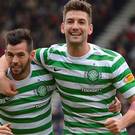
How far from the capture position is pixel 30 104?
6.20m

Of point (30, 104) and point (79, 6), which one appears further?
point (30, 104)

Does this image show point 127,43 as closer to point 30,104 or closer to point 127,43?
point 127,43

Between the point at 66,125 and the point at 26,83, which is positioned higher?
the point at 26,83

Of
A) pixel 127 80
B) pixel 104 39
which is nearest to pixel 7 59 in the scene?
pixel 127 80

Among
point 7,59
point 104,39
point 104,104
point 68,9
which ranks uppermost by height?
point 68,9

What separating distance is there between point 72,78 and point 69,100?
0.20 m

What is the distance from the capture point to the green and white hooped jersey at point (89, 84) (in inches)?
234

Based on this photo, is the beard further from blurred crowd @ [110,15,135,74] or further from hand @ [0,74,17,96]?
blurred crowd @ [110,15,135,74]

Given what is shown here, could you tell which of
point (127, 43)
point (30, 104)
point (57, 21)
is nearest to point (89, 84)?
point (30, 104)

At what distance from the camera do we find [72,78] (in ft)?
19.8

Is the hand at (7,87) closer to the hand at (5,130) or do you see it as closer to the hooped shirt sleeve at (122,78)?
the hand at (5,130)

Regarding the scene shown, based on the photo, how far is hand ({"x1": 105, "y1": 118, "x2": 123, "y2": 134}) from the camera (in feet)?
18.0

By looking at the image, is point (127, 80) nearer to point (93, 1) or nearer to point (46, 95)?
point (46, 95)

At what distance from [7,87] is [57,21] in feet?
31.3
